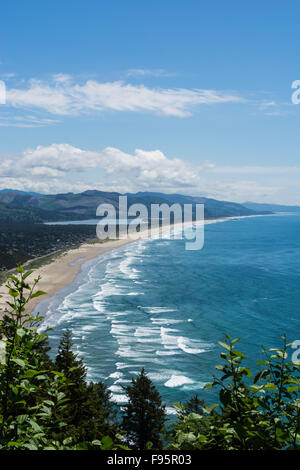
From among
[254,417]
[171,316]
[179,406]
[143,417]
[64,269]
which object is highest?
[179,406]

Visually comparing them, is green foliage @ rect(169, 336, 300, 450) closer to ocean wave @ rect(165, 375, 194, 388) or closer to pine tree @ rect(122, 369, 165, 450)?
pine tree @ rect(122, 369, 165, 450)

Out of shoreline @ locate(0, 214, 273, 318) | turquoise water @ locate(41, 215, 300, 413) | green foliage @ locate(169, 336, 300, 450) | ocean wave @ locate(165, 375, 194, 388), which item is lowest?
ocean wave @ locate(165, 375, 194, 388)

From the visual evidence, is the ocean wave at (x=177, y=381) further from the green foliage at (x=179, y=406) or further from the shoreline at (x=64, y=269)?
the green foliage at (x=179, y=406)

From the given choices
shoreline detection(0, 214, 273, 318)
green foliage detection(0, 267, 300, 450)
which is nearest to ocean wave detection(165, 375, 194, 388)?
shoreline detection(0, 214, 273, 318)

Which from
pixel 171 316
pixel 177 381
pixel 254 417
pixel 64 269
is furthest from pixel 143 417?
pixel 64 269

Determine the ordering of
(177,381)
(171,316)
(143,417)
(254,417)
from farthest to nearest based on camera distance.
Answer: (171,316) < (177,381) < (143,417) < (254,417)

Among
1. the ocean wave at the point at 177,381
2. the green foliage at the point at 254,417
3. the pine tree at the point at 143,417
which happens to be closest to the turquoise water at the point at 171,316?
the ocean wave at the point at 177,381

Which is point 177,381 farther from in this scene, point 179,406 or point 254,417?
point 179,406

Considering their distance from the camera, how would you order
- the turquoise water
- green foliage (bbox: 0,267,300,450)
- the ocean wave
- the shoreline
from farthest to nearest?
1. the shoreline
2. the turquoise water
3. the ocean wave
4. green foliage (bbox: 0,267,300,450)
